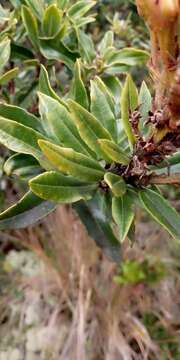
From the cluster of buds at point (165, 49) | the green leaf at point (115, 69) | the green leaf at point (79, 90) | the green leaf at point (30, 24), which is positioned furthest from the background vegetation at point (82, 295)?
the cluster of buds at point (165, 49)

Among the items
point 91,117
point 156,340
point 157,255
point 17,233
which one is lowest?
point 156,340

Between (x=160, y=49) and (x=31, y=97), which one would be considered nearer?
(x=160, y=49)

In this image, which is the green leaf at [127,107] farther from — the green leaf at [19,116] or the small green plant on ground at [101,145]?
the green leaf at [19,116]

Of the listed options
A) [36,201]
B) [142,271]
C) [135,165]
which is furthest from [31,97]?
[142,271]

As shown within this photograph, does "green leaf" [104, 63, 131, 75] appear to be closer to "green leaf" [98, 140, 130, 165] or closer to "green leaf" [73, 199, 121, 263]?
"green leaf" [73, 199, 121, 263]

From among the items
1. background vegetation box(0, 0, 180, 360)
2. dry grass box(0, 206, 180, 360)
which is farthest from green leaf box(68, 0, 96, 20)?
dry grass box(0, 206, 180, 360)

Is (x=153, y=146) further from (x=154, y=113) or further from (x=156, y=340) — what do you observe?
(x=156, y=340)

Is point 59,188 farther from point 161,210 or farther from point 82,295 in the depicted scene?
point 82,295

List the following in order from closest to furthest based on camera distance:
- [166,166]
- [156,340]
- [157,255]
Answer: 1. [166,166]
2. [156,340]
3. [157,255]
